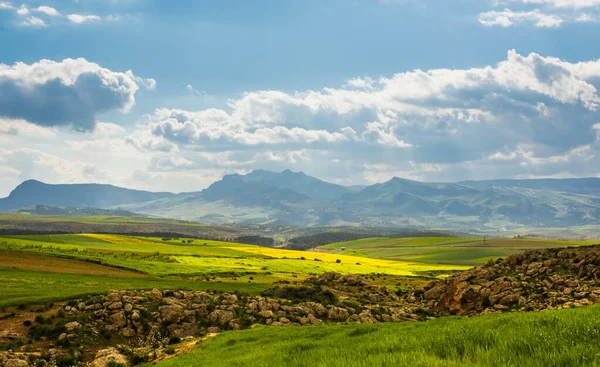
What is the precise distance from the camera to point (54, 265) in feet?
260

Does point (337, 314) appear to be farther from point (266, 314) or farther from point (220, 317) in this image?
point (220, 317)

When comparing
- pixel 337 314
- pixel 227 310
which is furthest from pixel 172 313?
pixel 337 314

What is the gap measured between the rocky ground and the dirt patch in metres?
38.2

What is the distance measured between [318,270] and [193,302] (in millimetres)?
81479

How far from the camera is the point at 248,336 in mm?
27891

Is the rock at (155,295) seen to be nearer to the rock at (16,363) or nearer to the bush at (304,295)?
the bush at (304,295)

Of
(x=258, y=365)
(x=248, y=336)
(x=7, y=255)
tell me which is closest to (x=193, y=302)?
(x=248, y=336)

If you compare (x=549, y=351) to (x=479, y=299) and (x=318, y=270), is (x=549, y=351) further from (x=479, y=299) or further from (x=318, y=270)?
(x=318, y=270)

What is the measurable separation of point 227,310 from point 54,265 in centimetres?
5486

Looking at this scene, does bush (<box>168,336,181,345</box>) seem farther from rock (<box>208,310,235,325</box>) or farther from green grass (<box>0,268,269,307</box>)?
green grass (<box>0,268,269,307</box>)

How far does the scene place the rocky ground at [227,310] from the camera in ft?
99.0

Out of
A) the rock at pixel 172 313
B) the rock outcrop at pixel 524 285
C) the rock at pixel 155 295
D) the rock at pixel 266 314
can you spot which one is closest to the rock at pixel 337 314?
the rock at pixel 266 314

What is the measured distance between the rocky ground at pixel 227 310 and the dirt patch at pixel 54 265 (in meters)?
38.2

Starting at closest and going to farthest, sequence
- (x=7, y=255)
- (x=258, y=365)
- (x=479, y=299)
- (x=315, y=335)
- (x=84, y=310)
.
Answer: (x=258, y=365) < (x=315, y=335) < (x=84, y=310) < (x=479, y=299) < (x=7, y=255)
